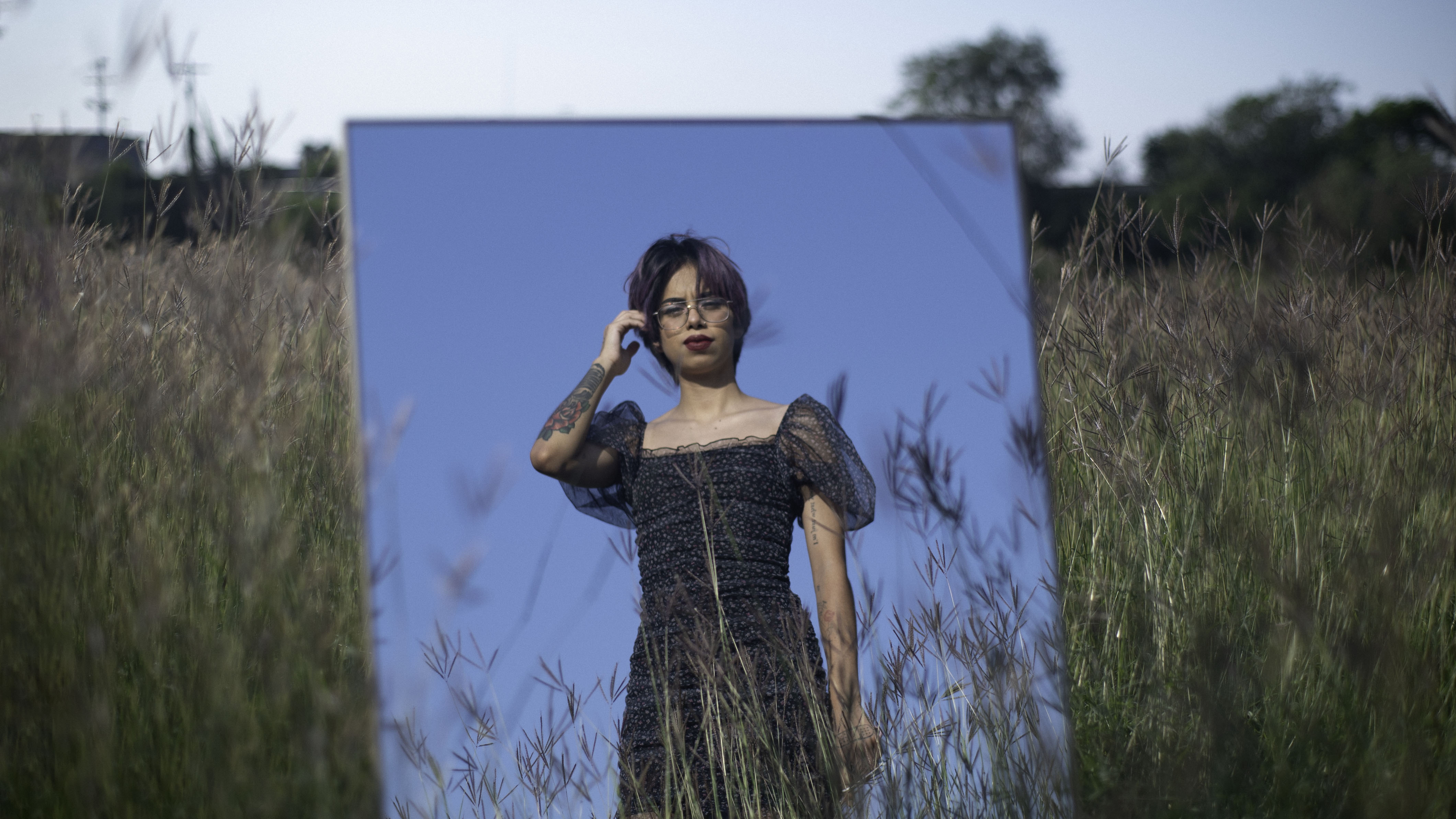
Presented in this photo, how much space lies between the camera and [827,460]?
195 centimetres

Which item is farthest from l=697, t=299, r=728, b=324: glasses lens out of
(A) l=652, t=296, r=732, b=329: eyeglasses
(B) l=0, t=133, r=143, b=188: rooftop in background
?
(B) l=0, t=133, r=143, b=188: rooftop in background

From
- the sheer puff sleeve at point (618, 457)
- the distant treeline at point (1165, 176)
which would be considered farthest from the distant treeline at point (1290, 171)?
the sheer puff sleeve at point (618, 457)

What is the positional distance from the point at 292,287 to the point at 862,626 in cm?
157

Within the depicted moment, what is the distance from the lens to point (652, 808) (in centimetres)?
162

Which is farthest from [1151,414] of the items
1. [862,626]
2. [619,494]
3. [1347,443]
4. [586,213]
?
[586,213]

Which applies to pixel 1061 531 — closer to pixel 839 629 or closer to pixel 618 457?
pixel 839 629

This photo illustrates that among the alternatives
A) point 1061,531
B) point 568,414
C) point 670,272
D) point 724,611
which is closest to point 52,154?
point 568,414

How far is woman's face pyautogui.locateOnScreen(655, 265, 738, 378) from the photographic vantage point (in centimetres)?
204

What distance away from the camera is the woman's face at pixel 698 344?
2043 millimetres

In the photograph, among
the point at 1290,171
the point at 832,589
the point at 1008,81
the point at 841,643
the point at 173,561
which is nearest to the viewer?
the point at 173,561

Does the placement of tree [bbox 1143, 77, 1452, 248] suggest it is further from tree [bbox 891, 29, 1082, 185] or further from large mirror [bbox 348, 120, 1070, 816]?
large mirror [bbox 348, 120, 1070, 816]

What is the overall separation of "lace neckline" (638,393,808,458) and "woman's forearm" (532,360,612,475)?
0.18 m

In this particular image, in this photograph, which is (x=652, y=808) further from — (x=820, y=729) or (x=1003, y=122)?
(x=1003, y=122)

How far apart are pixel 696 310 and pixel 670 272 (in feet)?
0.34
